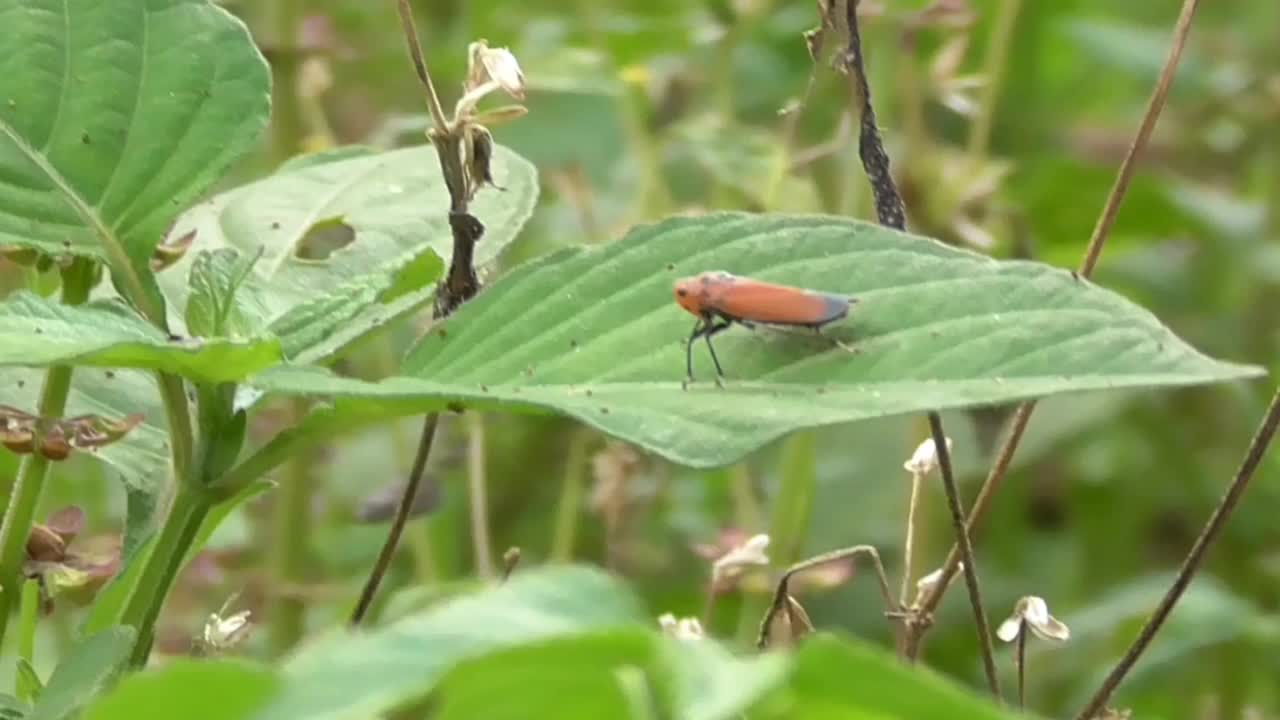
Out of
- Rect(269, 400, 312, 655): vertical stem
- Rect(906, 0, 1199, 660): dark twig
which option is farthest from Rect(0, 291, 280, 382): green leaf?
Rect(269, 400, 312, 655): vertical stem


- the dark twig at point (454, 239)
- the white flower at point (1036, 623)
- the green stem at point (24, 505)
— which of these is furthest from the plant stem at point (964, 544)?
the green stem at point (24, 505)

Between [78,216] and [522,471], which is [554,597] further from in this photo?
[522,471]

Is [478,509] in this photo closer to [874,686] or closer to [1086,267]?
A: [1086,267]

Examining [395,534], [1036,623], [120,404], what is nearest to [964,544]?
[1036,623]

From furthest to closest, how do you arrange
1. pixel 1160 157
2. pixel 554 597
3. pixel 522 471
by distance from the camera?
pixel 1160 157 → pixel 522 471 → pixel 554 597

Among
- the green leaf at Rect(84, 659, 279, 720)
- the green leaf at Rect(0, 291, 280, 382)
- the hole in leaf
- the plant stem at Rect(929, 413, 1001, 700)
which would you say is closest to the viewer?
the green leaf at Rect(84, 659, 279, 720)

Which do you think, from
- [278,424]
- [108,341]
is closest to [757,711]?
[108,341]

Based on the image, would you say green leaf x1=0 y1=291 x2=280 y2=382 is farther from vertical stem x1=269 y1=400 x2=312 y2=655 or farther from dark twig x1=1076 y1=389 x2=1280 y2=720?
vertical stem x1=269 y1=400 x2=312 y2=655
